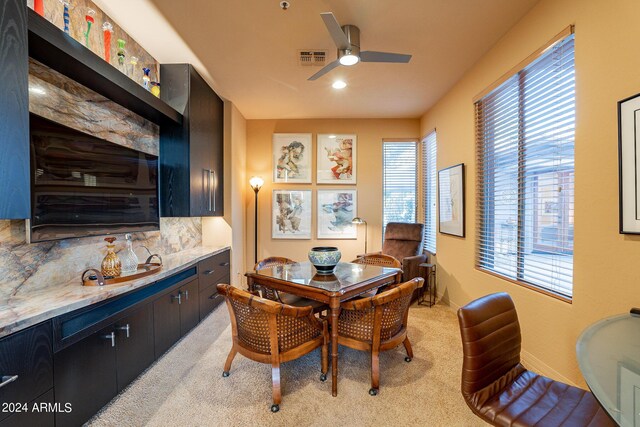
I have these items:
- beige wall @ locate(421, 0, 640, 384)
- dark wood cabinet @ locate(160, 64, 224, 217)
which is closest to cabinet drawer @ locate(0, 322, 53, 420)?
dark wood cabinet @ locate(160, 64, 224, 217)

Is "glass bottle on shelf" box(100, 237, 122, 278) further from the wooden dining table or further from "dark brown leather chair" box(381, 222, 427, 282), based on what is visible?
"dark brown leather chair" box(381, 222, 427, 282)

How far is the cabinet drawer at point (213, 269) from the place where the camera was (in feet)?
10.5

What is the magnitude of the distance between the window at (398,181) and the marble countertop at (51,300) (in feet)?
12.4

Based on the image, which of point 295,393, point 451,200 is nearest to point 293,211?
point 451,200

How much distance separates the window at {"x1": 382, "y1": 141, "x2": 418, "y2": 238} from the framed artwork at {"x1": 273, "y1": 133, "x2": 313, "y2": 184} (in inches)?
53.9

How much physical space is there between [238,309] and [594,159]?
2.54 m

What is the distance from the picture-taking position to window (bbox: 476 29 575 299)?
2.00m

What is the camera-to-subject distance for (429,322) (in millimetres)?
3262

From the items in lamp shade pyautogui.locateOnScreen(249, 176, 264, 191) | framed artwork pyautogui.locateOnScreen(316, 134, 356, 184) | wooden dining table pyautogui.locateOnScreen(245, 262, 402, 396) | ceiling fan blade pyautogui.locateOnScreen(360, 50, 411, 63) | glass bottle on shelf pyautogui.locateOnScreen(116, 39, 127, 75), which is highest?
glass bottle on shelf pyautogui.locateOnScreen(116, 39, 127, 75)

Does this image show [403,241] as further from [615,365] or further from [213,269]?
[615,365]

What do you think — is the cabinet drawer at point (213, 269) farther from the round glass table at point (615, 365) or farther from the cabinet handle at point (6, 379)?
the round glass table at point (615, 365)

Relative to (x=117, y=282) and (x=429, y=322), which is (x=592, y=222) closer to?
(x=429, y=322)

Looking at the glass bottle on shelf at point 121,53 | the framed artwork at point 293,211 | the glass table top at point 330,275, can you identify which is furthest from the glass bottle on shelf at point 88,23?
the framed artwork at point 293,211

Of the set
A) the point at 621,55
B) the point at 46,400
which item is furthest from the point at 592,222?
the point at 46,400
